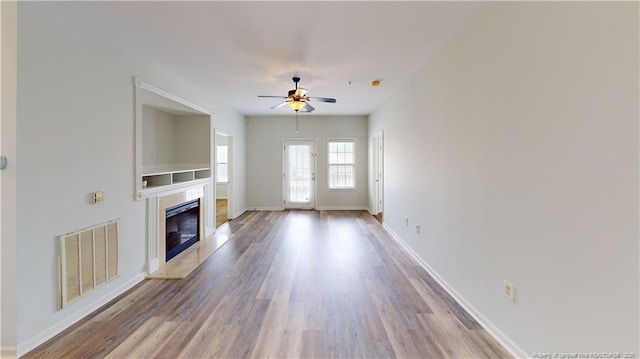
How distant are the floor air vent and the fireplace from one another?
3.51 ft

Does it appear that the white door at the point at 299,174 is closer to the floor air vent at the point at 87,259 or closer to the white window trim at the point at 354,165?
the white window trim at the point at 354,165

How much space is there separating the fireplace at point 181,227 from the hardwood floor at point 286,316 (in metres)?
0.64

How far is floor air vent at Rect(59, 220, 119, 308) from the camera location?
2289mm

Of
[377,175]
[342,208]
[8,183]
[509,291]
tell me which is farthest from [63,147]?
[342,208]

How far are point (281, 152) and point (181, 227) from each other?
398cm

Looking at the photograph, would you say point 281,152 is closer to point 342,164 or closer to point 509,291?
point 342,164

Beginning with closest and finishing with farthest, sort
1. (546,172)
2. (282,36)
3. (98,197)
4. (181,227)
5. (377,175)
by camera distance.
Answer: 1. (546,172)
2. (98,197)
3. (282,36)
4. (181,227)
5. (377,175)

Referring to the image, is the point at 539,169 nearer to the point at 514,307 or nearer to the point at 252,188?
the point at 514,307

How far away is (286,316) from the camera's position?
244 cm

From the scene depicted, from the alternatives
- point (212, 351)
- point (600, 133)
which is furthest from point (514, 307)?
point (212, 351)

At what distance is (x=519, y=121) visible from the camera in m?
1.85

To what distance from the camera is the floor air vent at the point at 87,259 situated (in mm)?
2289

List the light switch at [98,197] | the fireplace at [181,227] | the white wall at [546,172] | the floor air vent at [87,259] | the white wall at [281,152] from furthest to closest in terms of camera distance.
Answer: the white wall at [281,152] → the fireplace at [181,227] → the light switch at [98,197] → the floor air vent at [87,259] → the white wall at [546,172]

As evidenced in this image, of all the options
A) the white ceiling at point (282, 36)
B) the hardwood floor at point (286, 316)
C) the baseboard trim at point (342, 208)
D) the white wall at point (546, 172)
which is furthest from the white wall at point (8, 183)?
the baseboard trim at point (342, 208)
